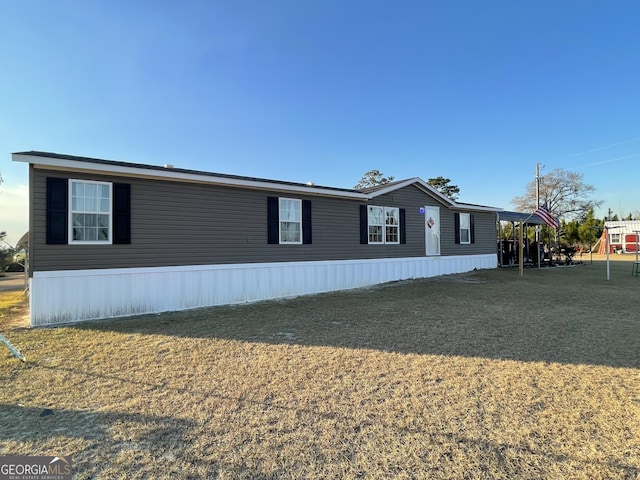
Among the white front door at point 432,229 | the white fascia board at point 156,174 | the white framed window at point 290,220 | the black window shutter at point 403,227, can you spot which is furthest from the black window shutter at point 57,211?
the white front door at point 432,229

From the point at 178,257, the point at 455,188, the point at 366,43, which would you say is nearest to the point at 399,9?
the point at 366,43

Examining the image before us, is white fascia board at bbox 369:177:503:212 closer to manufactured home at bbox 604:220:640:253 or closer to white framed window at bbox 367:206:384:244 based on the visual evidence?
white framed window at bbox 367:206:384:244

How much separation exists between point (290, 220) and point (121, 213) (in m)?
4.33

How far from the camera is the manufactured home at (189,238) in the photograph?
6484mm

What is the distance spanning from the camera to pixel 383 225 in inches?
468

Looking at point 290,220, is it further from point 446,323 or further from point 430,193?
point 430,193

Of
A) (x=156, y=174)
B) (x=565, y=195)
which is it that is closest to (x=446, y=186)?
(x=565, y=195)

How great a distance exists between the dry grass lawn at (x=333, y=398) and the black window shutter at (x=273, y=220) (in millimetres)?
3403

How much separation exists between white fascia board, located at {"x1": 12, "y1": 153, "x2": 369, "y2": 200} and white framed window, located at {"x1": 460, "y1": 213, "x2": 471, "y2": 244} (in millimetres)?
7486

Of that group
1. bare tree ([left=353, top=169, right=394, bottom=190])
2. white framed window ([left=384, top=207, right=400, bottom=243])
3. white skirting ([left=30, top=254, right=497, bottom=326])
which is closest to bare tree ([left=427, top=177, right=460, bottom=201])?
bare tree ([left=353, top=169, right=394, bottom=190])

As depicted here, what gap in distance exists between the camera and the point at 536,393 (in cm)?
317

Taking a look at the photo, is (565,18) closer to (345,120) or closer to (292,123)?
(345,120)

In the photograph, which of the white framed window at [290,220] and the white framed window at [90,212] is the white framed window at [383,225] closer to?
the white framed window at [290,220]

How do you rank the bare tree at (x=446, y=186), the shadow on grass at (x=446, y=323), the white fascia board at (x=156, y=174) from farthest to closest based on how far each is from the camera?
the bare tree at (x=446, y=186) → the white fascia board at (x=156, y=174) → the shadow on grass at (x=446, y=323)
